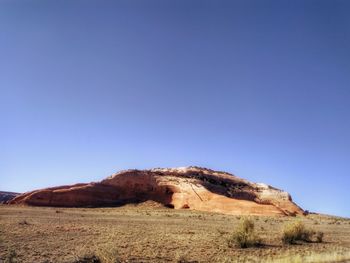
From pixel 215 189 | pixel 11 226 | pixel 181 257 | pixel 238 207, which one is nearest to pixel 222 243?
pixel 181 257

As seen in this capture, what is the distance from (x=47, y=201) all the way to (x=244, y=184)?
32.4 m

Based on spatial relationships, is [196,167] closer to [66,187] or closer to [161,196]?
[161,196]

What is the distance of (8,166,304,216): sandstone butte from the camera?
54.4 metres

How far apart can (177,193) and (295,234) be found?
39.8 metres

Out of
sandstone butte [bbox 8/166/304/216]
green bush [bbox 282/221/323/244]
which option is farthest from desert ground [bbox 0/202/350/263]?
sandstone butte [bbox 8/166/304/216]

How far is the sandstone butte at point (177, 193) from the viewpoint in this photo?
54.4 metres

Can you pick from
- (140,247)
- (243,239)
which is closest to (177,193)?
(243,239)

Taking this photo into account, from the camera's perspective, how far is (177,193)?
6078cm

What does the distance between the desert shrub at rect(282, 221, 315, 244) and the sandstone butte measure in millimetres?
27946

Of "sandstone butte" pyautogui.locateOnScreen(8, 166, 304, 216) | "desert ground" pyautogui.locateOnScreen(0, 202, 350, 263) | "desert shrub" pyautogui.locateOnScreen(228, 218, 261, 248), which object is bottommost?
"desert ground" pyautogui.locateOnScreen(0, 202, 350, 263)

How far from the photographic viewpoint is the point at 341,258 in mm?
16281

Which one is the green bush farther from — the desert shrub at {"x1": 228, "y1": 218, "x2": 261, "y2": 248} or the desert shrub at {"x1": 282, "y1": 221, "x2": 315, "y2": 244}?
the desert shrub at {"x1": 228, "y1": 218, "x2": 261, "y2": 248}

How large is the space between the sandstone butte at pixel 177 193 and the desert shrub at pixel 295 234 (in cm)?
2795

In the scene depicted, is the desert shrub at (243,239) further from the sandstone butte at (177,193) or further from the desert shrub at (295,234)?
the sandstone butte at (177,193)
